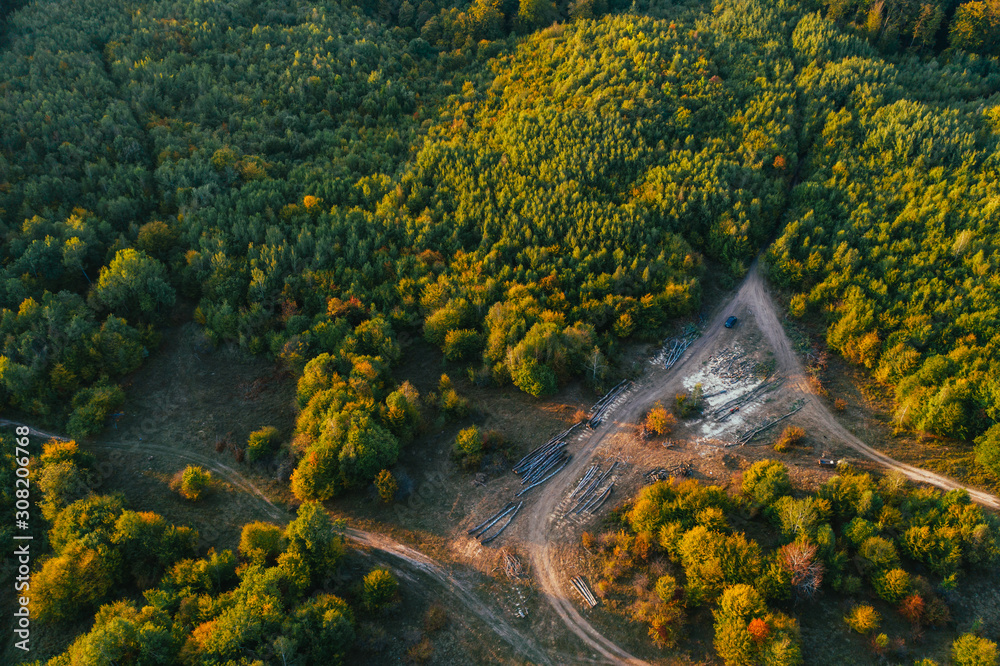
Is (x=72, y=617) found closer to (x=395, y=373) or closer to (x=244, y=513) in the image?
(x=244, y=513)

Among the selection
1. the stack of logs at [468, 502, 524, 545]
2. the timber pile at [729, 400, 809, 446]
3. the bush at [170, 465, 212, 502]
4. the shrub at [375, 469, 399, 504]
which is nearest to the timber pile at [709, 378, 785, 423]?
the timber pile at [729, 400, 809, 446]

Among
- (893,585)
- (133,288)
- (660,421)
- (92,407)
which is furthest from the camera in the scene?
(133,288)

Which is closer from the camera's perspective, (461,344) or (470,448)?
(470,448)

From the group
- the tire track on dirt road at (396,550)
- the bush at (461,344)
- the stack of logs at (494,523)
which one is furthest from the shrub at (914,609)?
the bush at (461,344)

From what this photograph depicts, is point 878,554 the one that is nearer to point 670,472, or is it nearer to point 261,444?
point 670,472

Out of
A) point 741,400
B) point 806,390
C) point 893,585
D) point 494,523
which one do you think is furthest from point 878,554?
point 494,523

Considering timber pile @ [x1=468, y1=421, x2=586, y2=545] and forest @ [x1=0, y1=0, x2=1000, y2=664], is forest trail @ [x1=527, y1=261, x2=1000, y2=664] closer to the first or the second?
timber pile @ [x1=468, y1=421, x2=586, y2=545]
